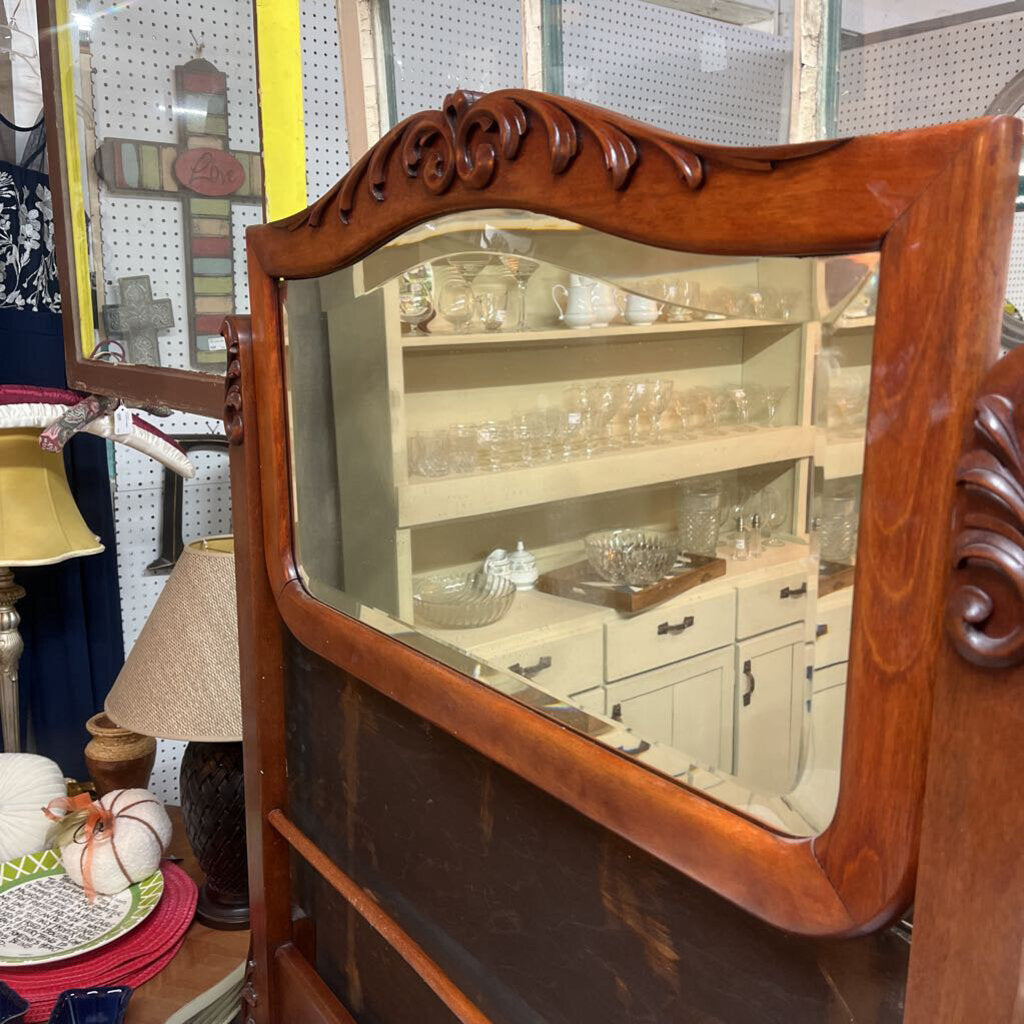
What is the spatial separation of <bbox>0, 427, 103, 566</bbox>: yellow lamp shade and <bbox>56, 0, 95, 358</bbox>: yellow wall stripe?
0.24m

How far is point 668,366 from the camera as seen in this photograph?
546 mm

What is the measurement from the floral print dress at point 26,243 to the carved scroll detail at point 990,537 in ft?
6.57

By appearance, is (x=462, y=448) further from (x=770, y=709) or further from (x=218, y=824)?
(x=218, y=824)

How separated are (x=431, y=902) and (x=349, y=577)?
10.7 inches

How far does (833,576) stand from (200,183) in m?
1.13

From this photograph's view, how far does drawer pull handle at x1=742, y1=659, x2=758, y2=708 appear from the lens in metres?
0.48

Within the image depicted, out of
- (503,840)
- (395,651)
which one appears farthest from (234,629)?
(503,840)

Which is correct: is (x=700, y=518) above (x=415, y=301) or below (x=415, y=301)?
below

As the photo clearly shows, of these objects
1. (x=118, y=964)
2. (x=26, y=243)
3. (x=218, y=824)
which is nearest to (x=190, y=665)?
(x=218, y=824)

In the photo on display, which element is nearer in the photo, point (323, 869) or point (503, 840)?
point (503, 840)

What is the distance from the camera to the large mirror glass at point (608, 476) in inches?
17.1

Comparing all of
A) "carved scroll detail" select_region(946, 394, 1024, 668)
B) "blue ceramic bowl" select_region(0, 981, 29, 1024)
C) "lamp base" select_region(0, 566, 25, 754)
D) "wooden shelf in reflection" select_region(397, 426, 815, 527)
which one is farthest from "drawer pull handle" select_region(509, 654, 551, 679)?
"lamp base" select_region(0, 566, 25, 754)

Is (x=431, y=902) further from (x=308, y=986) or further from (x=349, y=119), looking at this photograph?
(x=349, y=119)

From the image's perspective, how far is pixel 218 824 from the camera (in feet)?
4.13
